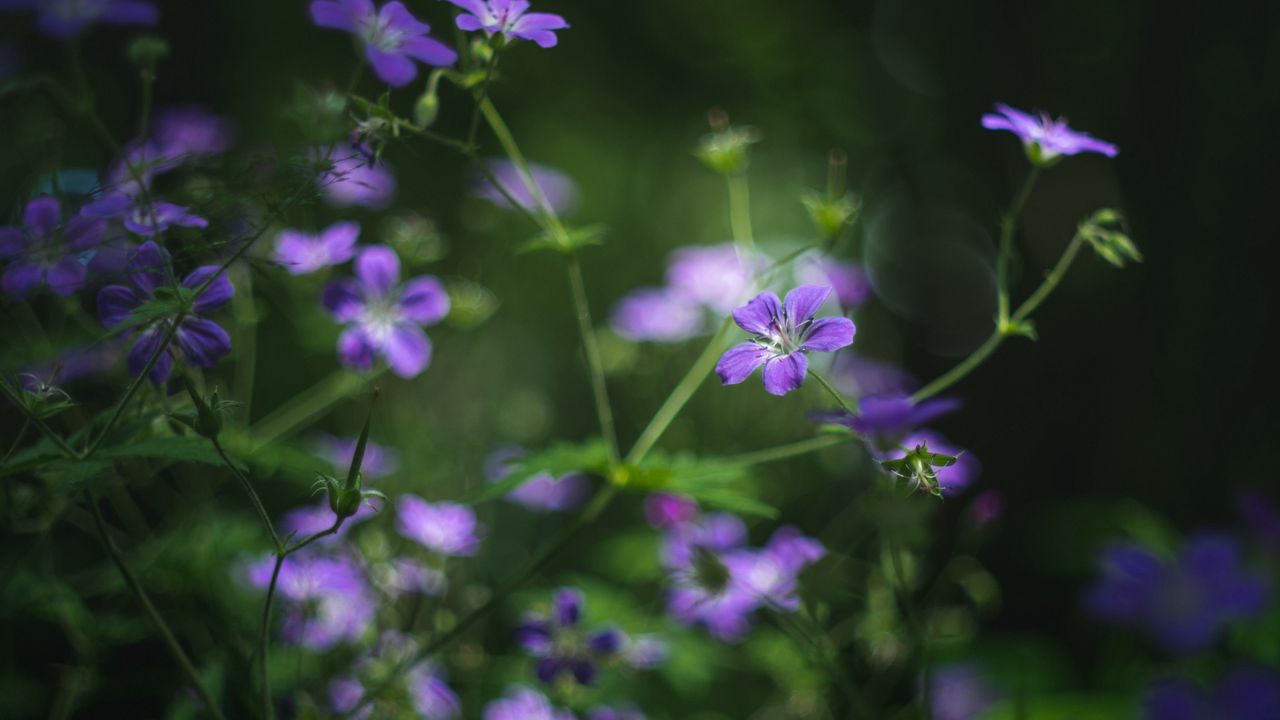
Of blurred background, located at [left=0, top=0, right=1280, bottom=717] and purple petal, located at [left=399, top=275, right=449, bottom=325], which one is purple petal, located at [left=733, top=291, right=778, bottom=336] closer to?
purple petal, located at [left=399, top=275, right=449, bottom=325]

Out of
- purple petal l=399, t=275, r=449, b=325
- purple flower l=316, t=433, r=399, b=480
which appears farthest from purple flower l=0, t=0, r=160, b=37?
purple flower l=316, t=433, r=399, b=480

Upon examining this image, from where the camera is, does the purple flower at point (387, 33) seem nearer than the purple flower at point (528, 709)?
Yes

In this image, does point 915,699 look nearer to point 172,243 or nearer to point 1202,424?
point 172,243

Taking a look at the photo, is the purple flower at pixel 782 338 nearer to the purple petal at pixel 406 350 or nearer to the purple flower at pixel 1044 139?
the purple flower at pixel 1044 139

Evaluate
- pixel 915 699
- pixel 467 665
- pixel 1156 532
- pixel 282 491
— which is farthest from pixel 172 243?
pixel 1156 532

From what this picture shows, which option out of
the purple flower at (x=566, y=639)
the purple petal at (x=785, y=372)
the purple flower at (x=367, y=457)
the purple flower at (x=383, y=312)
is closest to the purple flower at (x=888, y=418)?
the purple petal at (x=785, y=372)

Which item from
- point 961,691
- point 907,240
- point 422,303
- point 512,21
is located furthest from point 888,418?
point 907,240
